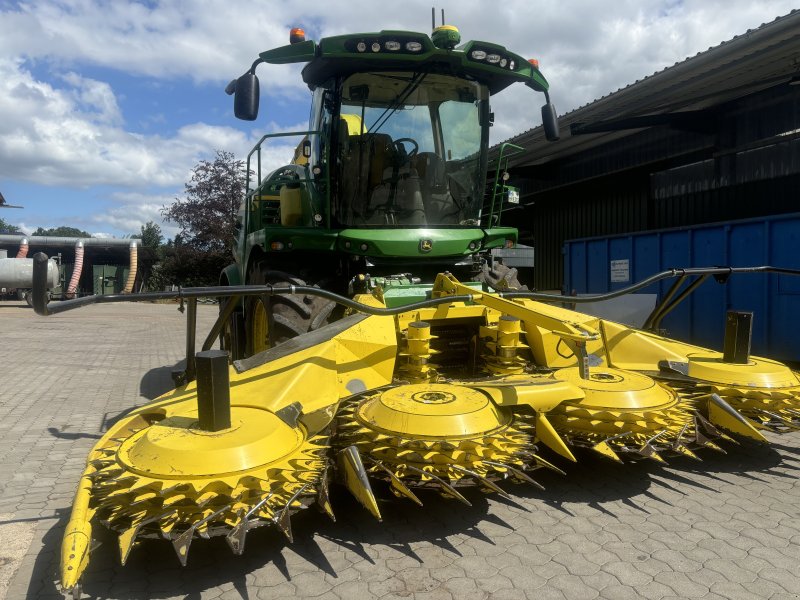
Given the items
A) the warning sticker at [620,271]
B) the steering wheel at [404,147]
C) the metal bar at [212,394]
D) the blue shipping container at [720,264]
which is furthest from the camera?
the warning sticker at [620,271]

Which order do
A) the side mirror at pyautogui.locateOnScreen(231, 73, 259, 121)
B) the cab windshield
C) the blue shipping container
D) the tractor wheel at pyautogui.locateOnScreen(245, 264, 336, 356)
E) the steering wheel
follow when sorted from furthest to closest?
the blue shipping container, the steering wheel, the cab windshield, the side mirror at pyautogui.locateOnScreen(231, 73, 259, 121), the tractor wheel at pyautogui.locateOnScreen(245, 264, 336, 356)

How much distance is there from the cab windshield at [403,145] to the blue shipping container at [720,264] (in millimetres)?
4605

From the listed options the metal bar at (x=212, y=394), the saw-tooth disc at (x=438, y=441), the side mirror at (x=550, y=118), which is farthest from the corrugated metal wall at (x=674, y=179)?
the metal bar at (x=212, y=394)

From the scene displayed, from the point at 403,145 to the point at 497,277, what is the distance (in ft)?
4.53

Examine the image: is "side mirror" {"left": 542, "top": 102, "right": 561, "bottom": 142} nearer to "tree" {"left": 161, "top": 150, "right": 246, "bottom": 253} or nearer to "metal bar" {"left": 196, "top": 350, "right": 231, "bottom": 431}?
"metal bar" {"left": 196, "top": 350, "right": 231, "bottom": 431}

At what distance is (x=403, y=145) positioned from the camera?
4633 mm

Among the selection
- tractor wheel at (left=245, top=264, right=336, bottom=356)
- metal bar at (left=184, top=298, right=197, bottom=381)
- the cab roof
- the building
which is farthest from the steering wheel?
the building

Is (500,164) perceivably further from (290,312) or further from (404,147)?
(290,312)

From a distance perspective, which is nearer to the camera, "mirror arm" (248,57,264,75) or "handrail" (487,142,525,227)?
"mirror arm" (248,57,264,75)

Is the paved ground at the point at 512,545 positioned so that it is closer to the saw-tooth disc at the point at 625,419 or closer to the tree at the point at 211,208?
the saw-tooth disc at the point at 625,419

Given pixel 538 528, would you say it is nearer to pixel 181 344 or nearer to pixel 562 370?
pixel 562 370

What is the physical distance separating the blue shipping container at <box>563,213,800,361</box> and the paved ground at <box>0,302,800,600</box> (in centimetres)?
436

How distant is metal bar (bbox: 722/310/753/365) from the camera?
11.3ft

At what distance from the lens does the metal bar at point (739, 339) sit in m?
3.44
